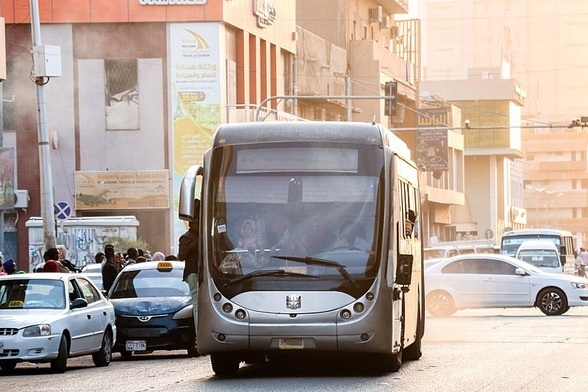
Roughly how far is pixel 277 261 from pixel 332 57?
210 feet

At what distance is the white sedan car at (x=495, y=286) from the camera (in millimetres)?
36562

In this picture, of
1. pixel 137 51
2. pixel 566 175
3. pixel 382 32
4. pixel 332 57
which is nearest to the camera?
pixel 137 51

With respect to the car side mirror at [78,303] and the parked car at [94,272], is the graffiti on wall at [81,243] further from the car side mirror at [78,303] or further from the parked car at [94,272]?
the car side mirror at [78,303]

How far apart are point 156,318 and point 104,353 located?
1456 mm

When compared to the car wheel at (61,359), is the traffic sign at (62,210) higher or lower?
higher

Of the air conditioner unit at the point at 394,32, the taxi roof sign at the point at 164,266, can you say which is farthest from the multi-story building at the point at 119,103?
the air conditioner unit at the point at 394,32

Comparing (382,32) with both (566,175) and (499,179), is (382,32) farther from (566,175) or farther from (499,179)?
(566,175)

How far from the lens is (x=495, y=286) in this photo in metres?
37.1

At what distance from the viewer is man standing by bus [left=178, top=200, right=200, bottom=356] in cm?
1741

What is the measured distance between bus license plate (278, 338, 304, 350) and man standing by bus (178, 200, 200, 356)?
1348mm

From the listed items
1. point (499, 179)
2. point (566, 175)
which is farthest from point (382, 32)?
point (566, 175)

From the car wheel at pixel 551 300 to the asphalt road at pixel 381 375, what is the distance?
9.95m

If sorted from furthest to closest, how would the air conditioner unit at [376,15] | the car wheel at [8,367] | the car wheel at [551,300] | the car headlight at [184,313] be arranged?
the air conditioner unit at [376,15] < the car wheel at [551,300] < the car headlight at [184,313] < the car wheel at [8,367]

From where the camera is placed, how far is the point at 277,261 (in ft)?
54.2
